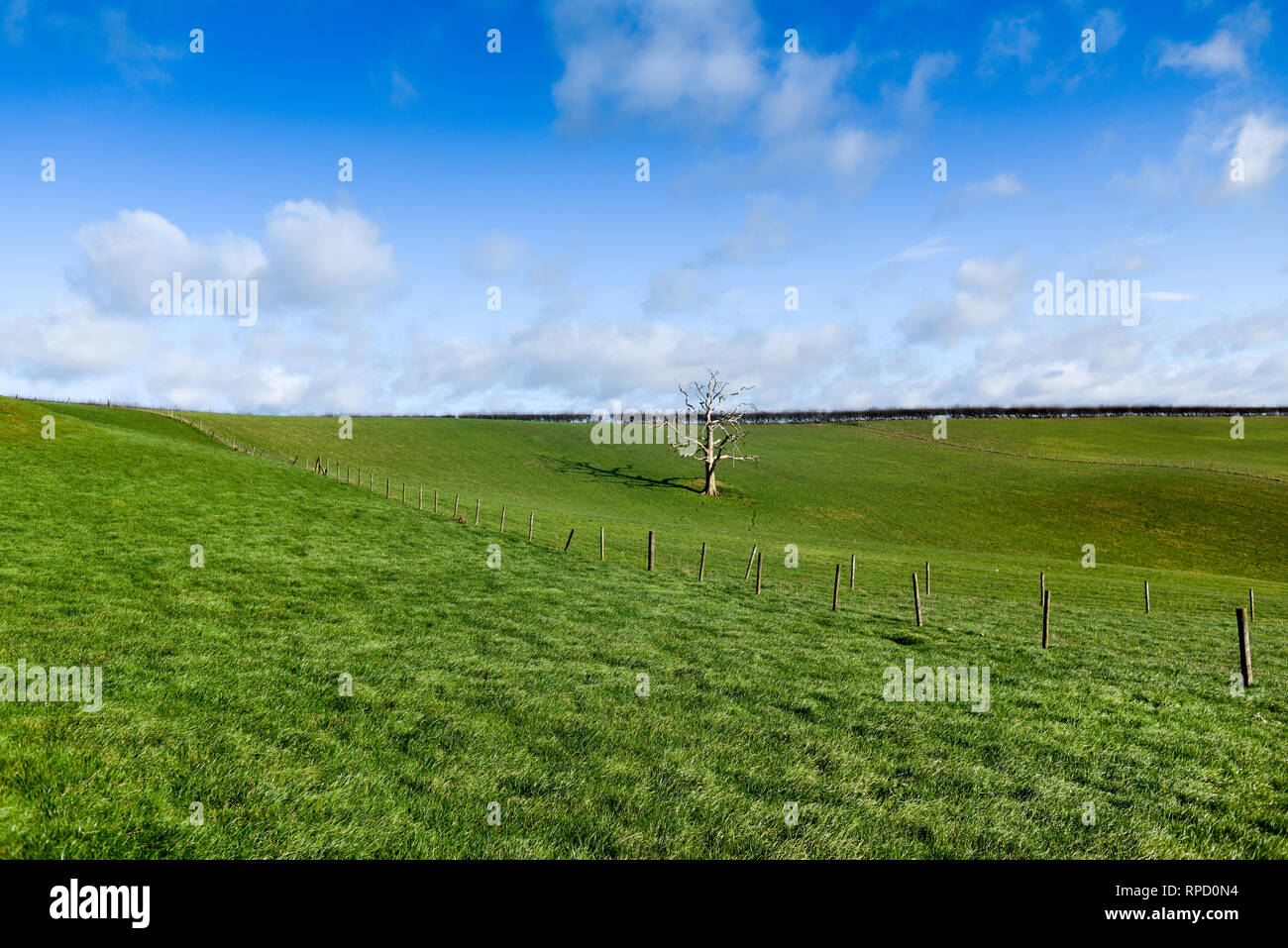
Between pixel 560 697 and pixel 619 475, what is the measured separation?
6025 centimetres

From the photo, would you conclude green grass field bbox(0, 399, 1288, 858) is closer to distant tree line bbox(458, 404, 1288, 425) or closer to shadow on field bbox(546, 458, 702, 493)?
shadow on field bbox(546, 458, 702, 493)

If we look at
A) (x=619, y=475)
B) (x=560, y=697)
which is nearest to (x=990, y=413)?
(x=619, y=475)

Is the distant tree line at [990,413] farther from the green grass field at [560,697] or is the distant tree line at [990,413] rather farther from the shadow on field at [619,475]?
the green grass field at [560,697]

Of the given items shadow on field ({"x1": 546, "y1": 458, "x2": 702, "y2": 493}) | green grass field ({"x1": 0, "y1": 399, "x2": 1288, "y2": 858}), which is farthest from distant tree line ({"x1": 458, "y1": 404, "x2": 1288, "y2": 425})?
green grass field ({"x1": 0, "y1": 399, "x2": 1288, "y2": 858})

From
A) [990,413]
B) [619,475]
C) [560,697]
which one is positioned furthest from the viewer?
[990,413]

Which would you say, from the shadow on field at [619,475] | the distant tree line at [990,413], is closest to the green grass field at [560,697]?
the shadow on field at [619,475]

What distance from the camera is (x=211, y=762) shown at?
766 cm

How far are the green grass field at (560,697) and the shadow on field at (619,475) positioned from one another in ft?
97.9

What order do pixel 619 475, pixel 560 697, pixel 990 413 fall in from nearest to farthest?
pixel 560 697, pixel 619 475, pixel 990 413

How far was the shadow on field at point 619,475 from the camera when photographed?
6781 centimetres

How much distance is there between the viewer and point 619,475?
2817 inches

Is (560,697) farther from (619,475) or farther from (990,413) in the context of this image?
(990,413)

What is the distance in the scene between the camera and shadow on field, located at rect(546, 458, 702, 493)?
67.8 m
